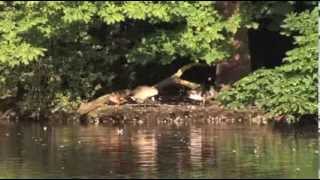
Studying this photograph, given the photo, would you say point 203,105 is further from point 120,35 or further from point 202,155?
point 202,155

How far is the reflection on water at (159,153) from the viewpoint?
42.8ft

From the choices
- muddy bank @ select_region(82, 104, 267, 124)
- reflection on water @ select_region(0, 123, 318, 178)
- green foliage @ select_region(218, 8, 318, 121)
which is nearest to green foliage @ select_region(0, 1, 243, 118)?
muddy bank @ select_region(82, 104, 267, 124)

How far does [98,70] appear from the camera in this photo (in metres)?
27.3

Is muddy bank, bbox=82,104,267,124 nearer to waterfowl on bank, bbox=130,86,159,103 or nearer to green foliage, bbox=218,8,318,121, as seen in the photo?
green foliage, bbox=218,8,318,121

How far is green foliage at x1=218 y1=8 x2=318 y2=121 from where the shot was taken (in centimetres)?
2122

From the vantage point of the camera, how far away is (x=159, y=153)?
15.6m

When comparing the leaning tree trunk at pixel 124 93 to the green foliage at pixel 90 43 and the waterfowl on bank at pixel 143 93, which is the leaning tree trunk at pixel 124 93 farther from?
the green foliage at pixel 90 43

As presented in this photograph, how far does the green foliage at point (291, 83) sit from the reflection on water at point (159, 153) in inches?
40.1

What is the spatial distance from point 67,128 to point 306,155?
30.2 feet

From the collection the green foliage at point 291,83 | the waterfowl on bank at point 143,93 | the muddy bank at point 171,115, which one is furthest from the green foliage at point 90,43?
the green foliage at point 291,83

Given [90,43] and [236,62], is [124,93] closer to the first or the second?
[90,43]

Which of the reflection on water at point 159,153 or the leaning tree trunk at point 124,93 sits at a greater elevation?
the leaning tree trunk at point 124,93

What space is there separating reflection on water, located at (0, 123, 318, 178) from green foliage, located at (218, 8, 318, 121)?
1.02m

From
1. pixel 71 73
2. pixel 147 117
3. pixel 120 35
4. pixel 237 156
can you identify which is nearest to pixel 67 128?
pixel 147 117
